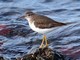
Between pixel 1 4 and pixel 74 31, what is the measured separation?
16.4 feet

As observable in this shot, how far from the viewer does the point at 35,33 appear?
10797mm

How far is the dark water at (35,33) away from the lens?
364 inches

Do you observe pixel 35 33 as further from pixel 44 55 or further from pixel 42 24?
pixel 44 55

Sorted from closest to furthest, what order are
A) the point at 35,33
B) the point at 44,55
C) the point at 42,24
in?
the point at 44,55
the point at 42,24
the point at 35,33

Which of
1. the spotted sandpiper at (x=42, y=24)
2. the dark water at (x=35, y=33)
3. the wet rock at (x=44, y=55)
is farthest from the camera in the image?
the dark water at (x=35, y=33)

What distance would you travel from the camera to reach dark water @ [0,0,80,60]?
30.3 feet

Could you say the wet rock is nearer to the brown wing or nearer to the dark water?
the brown wing

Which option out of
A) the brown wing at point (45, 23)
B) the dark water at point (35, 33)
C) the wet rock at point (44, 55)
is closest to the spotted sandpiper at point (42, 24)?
the brown wing at point (45, 23)

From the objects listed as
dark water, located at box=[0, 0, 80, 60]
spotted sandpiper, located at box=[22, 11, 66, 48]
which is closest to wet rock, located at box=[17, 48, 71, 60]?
spotted sandpiper, located at box=[22, 11, 66, 48]

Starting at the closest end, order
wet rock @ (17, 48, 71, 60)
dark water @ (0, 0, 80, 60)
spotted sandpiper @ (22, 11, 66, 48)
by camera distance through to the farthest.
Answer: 1. wet rock @ (17, 48, 71, 60)
2. spotted sandpiper @ (22, 11, 66, 48)
3. dark water @ (0, 0, 80, 60)

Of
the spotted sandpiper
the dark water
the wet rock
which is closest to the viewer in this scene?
the wet rock

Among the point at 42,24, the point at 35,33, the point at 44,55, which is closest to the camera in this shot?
the point at 44,55

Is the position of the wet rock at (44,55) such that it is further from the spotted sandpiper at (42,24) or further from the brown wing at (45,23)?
the brown wing at (45,23)

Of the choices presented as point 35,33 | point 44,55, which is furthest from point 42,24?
point 35,33
